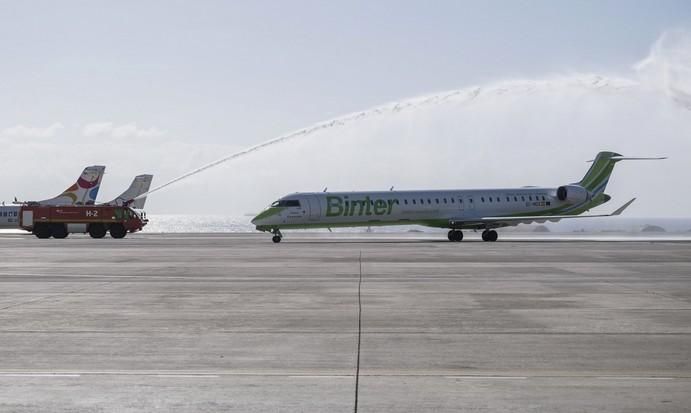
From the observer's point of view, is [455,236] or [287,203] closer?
[287,203]

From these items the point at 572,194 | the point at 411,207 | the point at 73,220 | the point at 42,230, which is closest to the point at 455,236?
the point at 411,207

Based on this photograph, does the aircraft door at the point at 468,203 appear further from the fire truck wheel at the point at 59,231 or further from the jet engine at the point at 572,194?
the fire truck wheel at the point at 59,231

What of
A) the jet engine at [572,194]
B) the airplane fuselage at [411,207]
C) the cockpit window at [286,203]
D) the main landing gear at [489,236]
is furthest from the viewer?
the jet engine at [572,194]

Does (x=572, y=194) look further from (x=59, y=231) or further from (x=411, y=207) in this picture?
(x=59, y=231)

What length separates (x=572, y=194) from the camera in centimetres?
6147

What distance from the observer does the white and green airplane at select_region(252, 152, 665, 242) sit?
55.0m

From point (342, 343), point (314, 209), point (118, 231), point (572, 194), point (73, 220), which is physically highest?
point (572, 194)

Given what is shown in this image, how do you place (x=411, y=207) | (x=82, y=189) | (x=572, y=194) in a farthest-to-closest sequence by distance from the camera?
(x=82, y=189) → (x=572, y=194) → (x=411, y=207)

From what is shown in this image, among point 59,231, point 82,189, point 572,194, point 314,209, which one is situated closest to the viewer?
point 314,209

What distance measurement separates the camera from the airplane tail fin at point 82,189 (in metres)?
91.1

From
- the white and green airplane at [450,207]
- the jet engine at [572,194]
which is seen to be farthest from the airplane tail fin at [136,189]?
the jet engine at [572,194]

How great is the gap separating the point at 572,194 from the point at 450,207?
9.20 metres

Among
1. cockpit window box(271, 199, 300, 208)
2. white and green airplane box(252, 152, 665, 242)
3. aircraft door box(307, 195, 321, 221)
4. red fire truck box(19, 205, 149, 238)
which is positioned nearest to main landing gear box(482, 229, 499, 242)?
white and green airplane box(252, 152, 665, 242)

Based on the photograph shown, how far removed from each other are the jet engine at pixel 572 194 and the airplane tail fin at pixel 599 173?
1.22m
